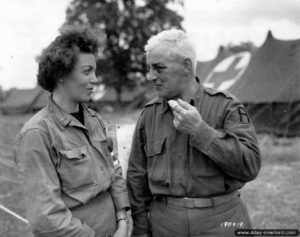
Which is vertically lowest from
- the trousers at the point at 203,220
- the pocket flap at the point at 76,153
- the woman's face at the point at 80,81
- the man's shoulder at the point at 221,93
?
the trousers at the point at 203,220

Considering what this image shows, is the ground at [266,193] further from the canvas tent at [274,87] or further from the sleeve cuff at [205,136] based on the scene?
the sleeve cuff at [205,136]

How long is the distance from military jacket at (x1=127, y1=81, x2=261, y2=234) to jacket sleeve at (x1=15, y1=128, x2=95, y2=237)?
70cm

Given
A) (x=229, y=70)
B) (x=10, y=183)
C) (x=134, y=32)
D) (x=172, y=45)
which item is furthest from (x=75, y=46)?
(x=134, y=32)

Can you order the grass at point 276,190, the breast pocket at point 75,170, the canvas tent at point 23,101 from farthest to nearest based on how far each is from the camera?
the canvas tent at point 23,101
the grass at point 276,190
the breast pocket at point 75,170

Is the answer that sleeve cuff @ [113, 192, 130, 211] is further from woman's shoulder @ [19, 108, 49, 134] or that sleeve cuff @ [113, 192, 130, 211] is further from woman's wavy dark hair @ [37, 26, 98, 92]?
woman's wavy dark hair @ [37, 26, 98, 92]

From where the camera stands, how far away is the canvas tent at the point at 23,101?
35.2 m

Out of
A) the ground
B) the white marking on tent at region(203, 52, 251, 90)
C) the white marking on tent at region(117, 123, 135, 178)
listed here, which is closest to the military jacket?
the white marking on tent at region(117, 123, 135, 178)

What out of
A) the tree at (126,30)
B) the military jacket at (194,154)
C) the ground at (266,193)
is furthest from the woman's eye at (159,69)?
Result: the tree at (126,30)

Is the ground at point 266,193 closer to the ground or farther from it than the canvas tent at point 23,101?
farther from it

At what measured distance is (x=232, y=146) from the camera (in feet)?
7.14

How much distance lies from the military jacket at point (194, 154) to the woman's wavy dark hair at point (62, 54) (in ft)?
2.17

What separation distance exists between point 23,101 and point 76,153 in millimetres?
37532

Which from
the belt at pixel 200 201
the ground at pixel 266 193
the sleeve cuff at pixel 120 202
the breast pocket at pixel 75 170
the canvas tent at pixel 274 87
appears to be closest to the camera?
the breast pocket at pixel 75 170

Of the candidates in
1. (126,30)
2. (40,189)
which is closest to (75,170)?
(40,189)
